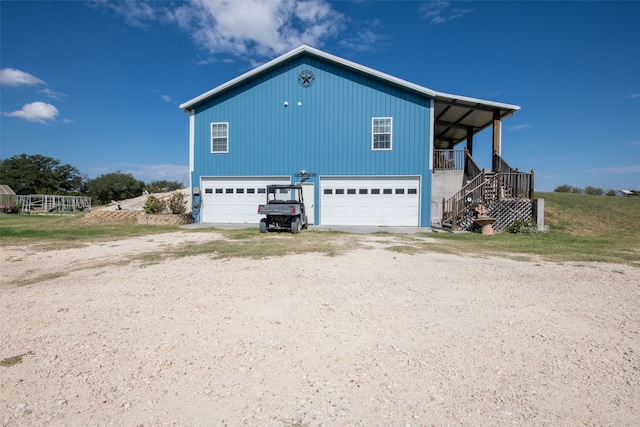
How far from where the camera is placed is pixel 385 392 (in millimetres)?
2299

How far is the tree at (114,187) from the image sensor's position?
173 feet

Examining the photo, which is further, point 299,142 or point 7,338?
point 299,142

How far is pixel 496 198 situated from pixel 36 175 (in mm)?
63252

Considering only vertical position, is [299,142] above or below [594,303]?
above

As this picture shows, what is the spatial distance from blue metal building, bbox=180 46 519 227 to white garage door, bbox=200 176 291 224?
2.0 inches

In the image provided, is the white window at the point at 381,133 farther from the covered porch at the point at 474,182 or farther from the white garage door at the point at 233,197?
the white garage door at the point at 233,197

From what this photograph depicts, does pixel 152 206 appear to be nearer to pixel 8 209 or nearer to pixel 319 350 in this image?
pixel 319 350

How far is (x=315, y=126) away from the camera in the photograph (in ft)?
49.9

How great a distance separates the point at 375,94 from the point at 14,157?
62.4 metres

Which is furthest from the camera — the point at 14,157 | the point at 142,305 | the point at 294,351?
the point at 14,157

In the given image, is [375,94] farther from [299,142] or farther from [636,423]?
[636,423]

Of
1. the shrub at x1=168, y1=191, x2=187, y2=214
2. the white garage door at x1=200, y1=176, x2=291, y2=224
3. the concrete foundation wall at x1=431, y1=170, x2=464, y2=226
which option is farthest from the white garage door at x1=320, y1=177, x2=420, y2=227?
the shrub at x1=168, y1=191, x2=187, y2=214

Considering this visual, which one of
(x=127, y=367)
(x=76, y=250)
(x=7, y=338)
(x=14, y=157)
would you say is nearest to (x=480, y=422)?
(x=127, y=367)

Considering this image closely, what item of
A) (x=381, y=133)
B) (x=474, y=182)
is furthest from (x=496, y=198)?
(x=381, y=133)
